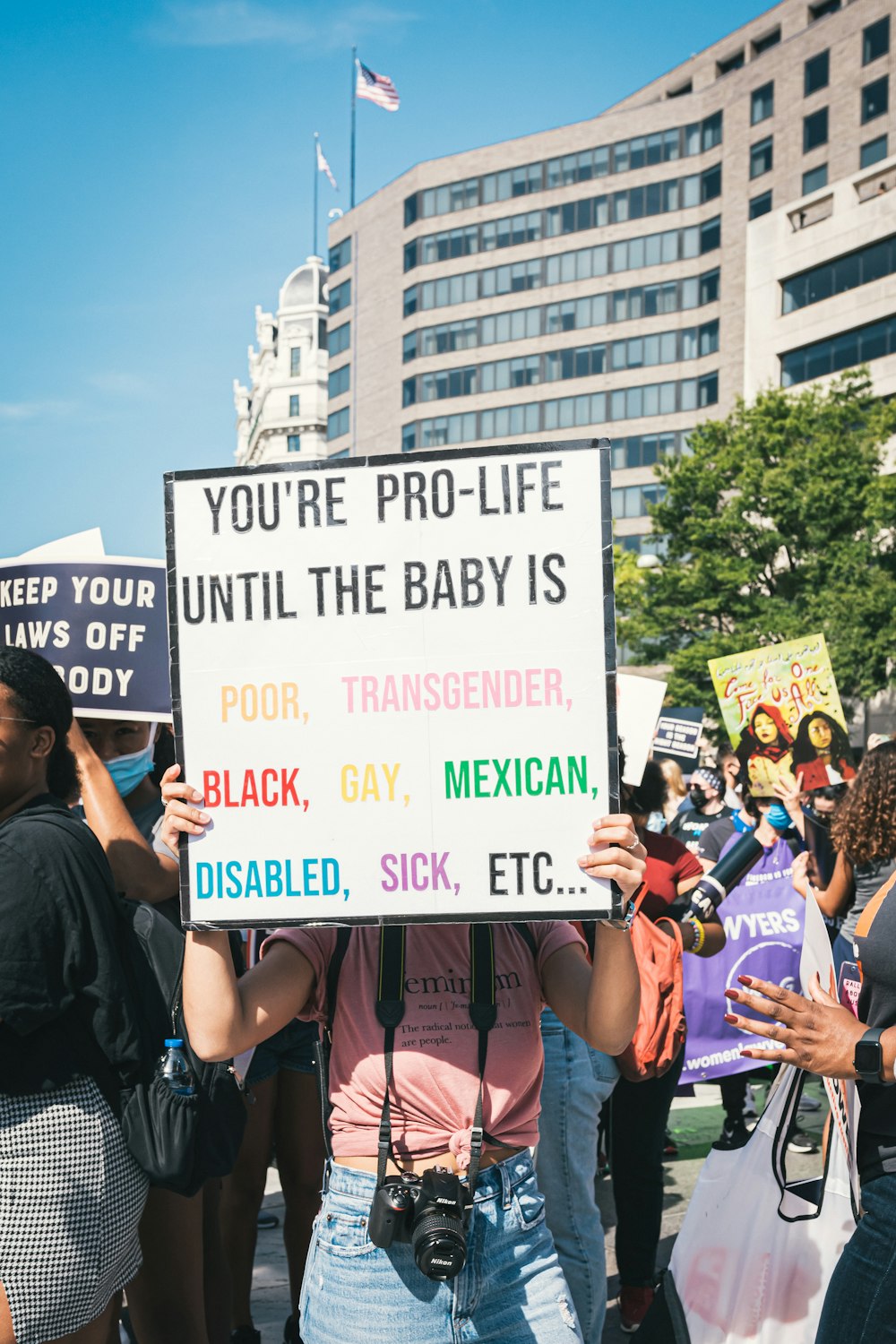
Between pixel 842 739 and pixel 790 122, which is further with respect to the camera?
pixel 790 122

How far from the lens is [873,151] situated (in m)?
47.3

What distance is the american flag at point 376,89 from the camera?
192 ft

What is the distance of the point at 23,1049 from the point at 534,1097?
3.30ft

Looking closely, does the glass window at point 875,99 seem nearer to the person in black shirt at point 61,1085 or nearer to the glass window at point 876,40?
the glass window at point 876,40

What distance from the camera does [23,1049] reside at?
2.52 m

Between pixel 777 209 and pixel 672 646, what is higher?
pixel 777 209

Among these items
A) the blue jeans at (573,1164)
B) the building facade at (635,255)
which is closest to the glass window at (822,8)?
the building facade at (635,255)

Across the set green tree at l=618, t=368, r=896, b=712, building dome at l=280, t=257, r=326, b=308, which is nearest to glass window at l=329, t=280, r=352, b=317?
building dome at l=280, t=257, r=326, b=308

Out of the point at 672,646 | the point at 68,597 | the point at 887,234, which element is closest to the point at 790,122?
the point at 887,234

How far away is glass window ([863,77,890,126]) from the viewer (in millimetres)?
47031

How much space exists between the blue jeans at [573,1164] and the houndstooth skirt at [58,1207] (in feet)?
5.17

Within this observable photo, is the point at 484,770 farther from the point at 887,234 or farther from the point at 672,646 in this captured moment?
the point at 887,234

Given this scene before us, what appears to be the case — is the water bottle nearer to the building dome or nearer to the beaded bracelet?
the beaded bracelet

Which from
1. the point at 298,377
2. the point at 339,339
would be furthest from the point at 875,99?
the point at 298,377
